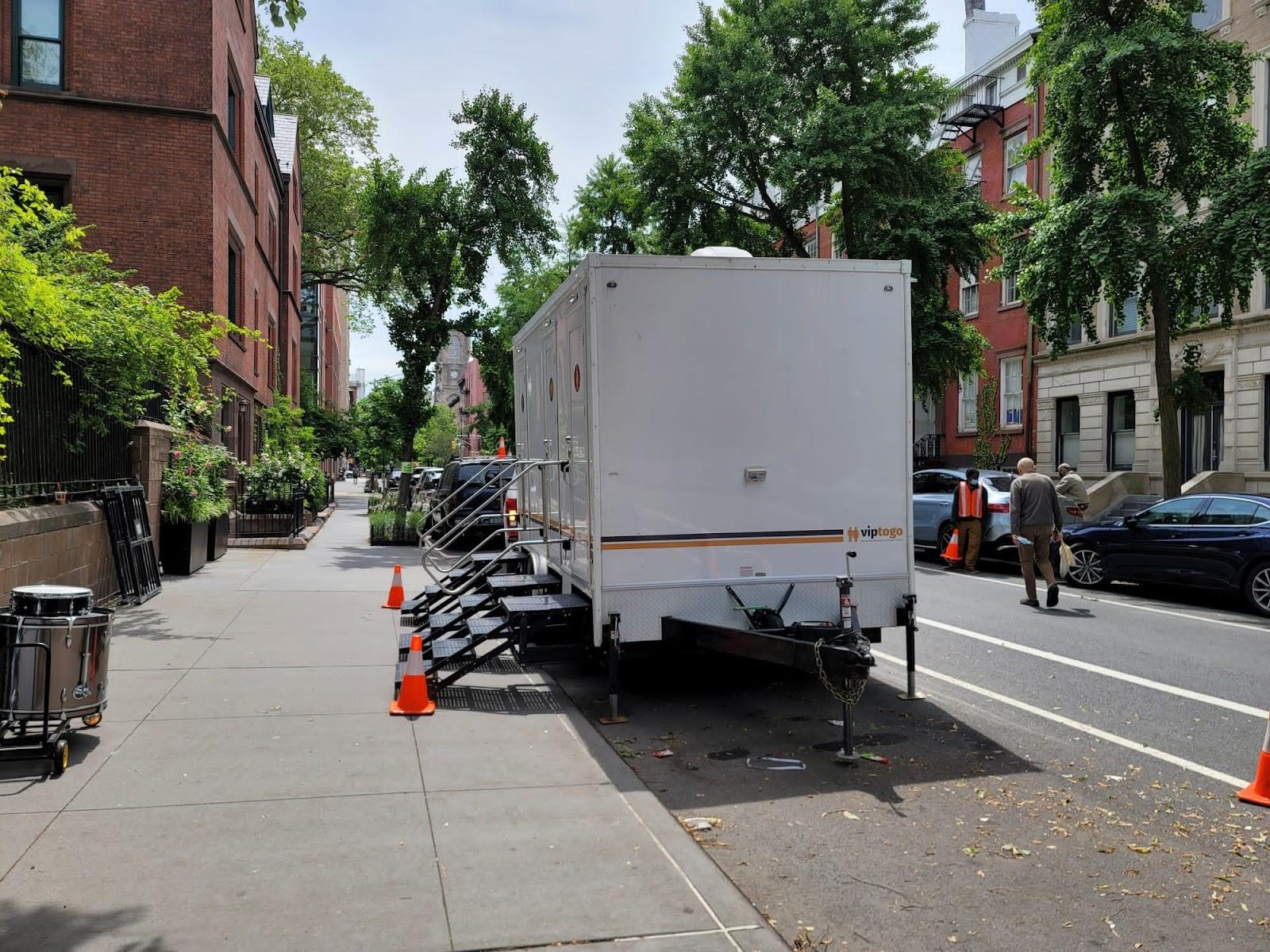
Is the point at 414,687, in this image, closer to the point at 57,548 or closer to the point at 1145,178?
the point at 57,548

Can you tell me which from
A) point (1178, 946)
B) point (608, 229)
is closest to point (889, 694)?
point (1178, 946)

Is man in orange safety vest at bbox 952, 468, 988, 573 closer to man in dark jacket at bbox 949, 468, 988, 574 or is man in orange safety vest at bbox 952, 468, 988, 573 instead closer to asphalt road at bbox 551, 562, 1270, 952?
man in dark jacket at bbox 949, 468, 988, 574

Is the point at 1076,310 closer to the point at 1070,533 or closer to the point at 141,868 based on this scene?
the point at 1070,533

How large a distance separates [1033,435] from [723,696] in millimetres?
25202

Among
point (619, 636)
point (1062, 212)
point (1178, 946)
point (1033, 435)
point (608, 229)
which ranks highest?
point (608, 229)

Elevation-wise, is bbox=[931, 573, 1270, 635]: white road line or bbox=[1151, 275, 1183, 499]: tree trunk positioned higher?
bbox=[1151, 275, 1183, 499]: tree trunk

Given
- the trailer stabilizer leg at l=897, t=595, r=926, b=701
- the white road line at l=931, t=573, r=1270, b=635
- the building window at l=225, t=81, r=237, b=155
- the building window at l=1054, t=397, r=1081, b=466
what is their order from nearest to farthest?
Result: the trailer stabilizer leg at l=897, t=595, r=926, b=701
the white road line at l=931, t=573, r=1270, b=635
the building window at l=225, t=81, r=237, b=155
the building window at l=1054, t=397, r=1081, b=466

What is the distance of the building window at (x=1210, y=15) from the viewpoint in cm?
2356

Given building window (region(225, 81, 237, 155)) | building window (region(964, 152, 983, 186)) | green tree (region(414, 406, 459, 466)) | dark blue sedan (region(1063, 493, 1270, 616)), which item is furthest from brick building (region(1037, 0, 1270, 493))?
green tree (region(414, 406, 459, 466))

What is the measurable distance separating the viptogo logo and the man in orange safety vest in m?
9.71

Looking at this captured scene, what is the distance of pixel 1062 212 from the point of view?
17.9m

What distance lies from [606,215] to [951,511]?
20.1m

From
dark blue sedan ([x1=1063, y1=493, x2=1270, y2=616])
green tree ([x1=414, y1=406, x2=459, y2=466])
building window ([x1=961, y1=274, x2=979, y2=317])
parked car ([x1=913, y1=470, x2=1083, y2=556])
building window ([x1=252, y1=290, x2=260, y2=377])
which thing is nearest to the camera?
dark blue sedan ([x1=1063, y1=493, x2=1270, y2=616])

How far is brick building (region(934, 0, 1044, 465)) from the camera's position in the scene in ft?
99.5
